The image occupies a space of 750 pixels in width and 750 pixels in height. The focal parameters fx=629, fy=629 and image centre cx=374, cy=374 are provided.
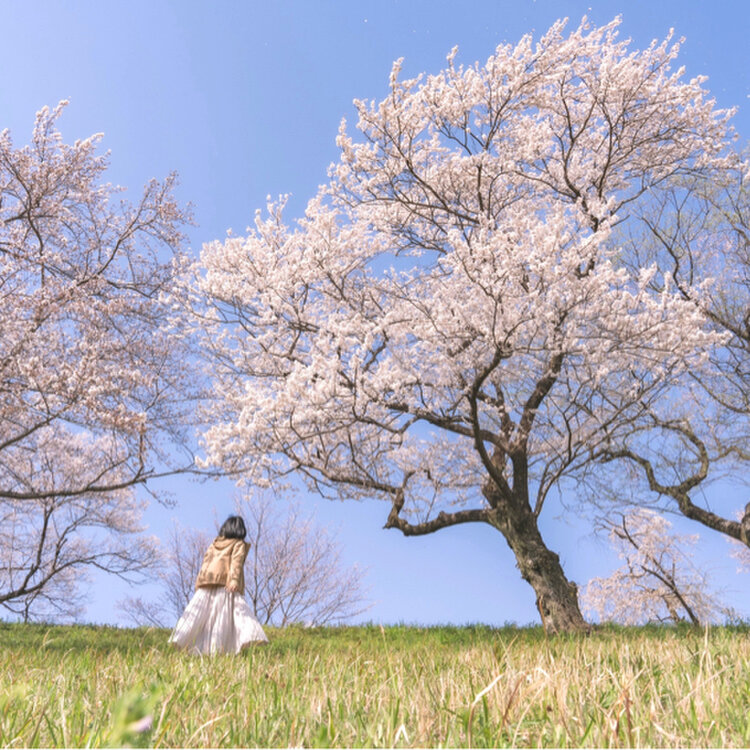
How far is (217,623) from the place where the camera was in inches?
294

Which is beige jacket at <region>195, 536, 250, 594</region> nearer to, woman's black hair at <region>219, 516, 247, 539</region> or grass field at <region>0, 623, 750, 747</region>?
woman's black hair at <region>219, 516, 247, 539</region>

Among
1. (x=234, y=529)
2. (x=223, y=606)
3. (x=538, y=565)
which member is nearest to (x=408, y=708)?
(x=234, y=529)

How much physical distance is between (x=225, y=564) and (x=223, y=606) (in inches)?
19.4

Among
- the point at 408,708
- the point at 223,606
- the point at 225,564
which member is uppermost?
the point at 225,564

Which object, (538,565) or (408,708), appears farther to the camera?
(538,565)

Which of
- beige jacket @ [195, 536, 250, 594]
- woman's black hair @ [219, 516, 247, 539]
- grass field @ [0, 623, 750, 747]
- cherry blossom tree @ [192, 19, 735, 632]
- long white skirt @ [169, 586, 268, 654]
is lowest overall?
grass field @ [0, 623, 750, 747]

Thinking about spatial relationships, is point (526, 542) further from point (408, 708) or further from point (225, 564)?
point (408, 708)

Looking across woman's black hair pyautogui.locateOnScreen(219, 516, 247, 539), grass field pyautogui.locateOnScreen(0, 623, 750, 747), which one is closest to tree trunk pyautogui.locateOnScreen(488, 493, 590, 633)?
woman's black hair pyautogui.locateOnScreen(219, 516, 247, 539)

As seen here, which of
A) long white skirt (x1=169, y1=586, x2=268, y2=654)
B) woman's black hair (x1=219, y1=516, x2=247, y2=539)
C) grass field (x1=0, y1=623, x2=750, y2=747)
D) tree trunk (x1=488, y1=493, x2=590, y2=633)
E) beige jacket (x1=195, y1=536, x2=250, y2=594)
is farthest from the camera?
tree trunk (x1=488, y1=493, x2=590, y2=633)

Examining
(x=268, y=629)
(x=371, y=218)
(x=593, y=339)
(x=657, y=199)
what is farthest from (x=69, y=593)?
(x=657, y=199)

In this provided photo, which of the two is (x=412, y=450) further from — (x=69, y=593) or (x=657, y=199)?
(x=69, y=593)

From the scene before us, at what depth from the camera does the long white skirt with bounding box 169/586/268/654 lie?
23.9 feet

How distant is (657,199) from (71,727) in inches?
508

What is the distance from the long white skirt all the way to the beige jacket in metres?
0.14
